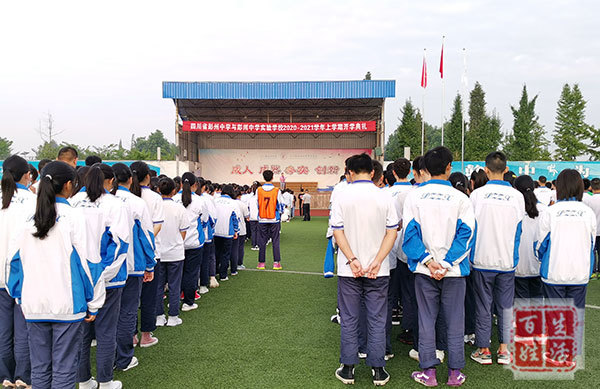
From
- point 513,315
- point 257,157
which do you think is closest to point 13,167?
point 513,315

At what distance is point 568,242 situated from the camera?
3.35 meters

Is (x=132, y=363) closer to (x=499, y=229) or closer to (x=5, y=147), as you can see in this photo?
(x=499, y=229)

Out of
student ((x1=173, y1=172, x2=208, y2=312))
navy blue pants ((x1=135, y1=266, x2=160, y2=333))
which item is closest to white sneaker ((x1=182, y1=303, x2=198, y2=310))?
student ((x1=173, y1=172, x2=208, y2=312))

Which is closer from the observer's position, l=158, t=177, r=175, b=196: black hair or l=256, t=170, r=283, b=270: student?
l=158, t=177, r=175, b=196: black hair

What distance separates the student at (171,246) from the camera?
4.29m

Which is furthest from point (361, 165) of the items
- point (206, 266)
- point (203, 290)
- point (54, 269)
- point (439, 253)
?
point (203, 290)

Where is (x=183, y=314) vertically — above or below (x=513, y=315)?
below

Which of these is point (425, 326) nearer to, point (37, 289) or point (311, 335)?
point (311, 335)

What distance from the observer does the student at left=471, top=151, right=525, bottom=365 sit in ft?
11.1

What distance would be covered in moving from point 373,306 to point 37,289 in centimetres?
228

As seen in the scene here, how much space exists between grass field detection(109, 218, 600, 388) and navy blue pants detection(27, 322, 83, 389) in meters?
0.82

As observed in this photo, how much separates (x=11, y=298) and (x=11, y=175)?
2.90ft

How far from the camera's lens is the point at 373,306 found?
10.3 feet

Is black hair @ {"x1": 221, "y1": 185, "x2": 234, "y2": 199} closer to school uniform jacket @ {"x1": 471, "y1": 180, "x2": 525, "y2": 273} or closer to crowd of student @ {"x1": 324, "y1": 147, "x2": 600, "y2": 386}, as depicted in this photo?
crowd of student @ {"x1": 324, "y1": 147, "x2": 600, "y2": 386}
